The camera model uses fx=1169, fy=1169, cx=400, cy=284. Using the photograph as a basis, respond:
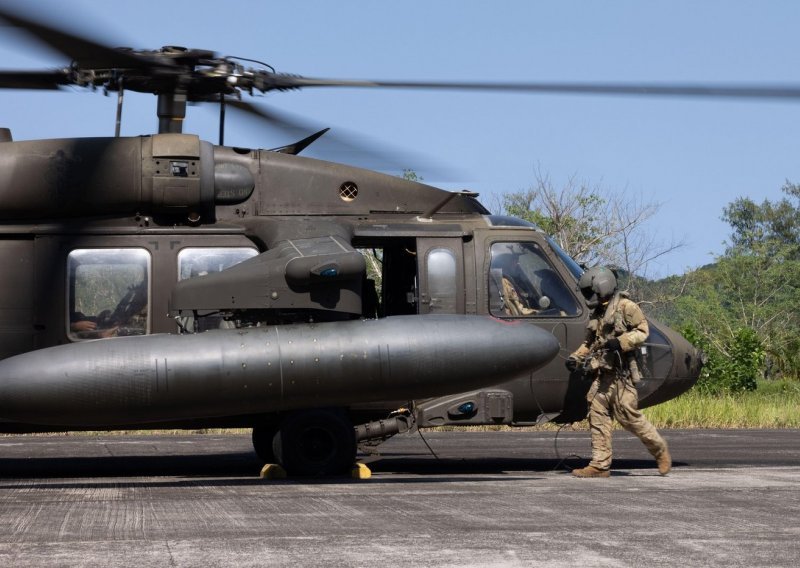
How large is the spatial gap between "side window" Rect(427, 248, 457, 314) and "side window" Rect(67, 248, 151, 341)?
2643 millimetres

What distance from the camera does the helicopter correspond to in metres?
9.22

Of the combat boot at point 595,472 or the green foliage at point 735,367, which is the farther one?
the green foliage at point 735,367

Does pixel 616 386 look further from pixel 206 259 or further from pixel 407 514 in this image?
pixel 206 259

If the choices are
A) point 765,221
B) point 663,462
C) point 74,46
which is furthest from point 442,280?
point 765,221

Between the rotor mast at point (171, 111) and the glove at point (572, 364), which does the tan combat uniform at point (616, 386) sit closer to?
the glove at point (572, 364)

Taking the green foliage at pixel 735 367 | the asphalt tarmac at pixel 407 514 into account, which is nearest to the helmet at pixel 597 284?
the asphalt tarmac at pixel 407 514

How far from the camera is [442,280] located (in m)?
11.1

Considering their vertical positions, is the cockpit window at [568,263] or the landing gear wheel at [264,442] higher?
the cockpit window at [568,263]

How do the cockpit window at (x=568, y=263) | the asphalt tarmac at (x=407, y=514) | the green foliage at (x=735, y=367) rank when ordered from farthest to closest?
1. the green foliage at (x=735, y=367)
2. the cockpit window at (x=568, y=263)
3. the asphalt tarmac at (x=407, y=514)

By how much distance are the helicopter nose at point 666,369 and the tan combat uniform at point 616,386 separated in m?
0.74

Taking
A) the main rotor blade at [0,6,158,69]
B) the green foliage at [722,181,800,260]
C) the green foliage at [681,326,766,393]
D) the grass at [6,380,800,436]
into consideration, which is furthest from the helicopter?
the green foliage at [722,181,800,260]

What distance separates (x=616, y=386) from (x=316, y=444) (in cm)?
279

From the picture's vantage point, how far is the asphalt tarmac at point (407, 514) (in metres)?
6.19

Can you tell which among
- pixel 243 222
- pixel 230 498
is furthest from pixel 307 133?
pixel 230 498
